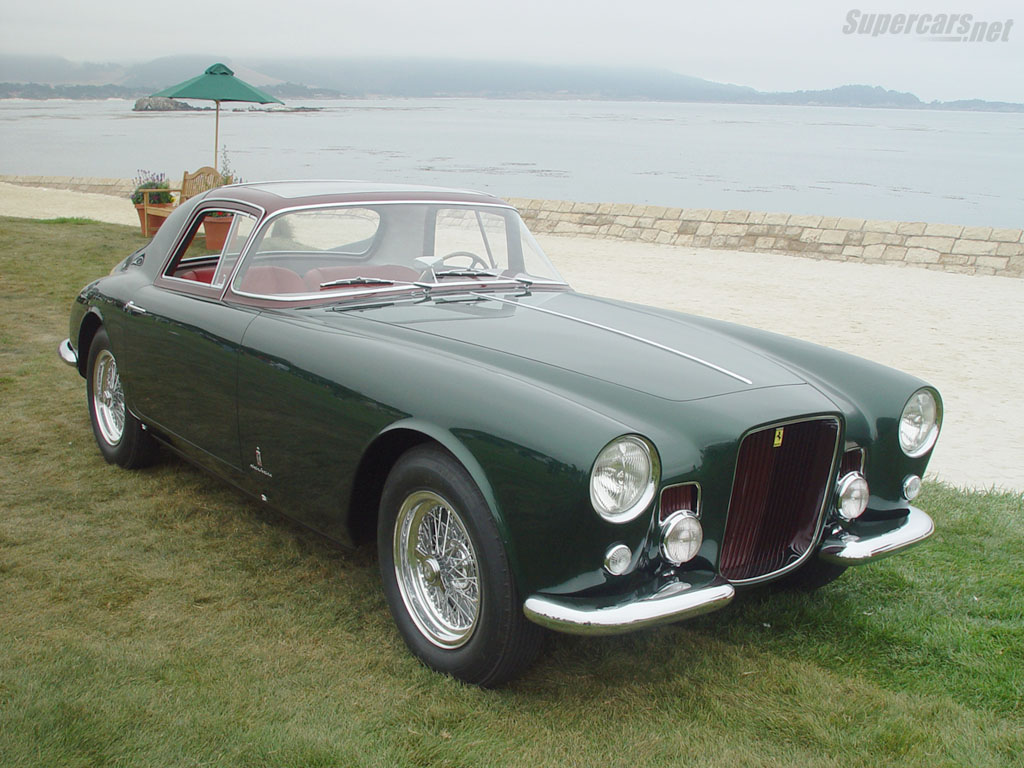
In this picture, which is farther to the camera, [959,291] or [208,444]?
[959,291]

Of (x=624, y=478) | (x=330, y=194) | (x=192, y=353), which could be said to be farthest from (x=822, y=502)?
(x=192, y=353)

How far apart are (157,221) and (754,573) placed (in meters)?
12.8

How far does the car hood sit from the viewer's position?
303 cm

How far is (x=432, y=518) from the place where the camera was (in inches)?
116

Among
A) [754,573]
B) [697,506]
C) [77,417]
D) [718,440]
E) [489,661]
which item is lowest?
[77,417]

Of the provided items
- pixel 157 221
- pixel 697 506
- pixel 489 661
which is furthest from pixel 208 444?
pixel 157 221

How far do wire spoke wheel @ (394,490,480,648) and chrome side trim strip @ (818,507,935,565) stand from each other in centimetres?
117

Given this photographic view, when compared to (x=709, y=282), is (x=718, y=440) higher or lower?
higher

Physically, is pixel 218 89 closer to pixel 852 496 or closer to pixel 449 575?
pixel 449 575

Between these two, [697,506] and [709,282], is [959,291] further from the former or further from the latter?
[697,506]

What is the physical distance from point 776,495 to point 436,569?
1095mm

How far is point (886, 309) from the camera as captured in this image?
10.8 meters

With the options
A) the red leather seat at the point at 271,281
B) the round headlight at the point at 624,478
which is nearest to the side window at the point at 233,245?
the red leather seat at the point at 271,281

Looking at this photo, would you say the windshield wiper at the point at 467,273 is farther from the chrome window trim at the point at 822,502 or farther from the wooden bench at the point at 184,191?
the wooden bench at the point at 184,191
